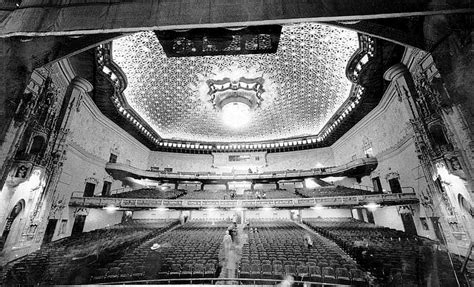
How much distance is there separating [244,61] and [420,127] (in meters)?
13.0

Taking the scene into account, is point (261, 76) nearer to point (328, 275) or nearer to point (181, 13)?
point (181, 13)

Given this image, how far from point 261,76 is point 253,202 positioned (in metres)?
12.8

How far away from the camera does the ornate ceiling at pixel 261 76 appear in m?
13.4

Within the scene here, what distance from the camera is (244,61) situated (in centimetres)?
1526

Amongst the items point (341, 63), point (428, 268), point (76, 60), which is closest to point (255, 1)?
point (428, 268)

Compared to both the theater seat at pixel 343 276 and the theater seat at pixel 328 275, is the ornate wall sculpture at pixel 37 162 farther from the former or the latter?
the theater seat at pixel 343 276

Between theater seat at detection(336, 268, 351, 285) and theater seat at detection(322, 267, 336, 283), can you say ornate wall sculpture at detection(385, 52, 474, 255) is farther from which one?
theater seat at detection(322, 267, 336, 283)

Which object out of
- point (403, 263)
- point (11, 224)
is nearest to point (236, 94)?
point (403, 263)

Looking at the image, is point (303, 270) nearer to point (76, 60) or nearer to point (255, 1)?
point (255, 1)

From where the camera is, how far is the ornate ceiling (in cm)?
1343

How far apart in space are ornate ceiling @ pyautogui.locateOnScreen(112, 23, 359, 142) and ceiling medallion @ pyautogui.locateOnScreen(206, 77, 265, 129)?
488mm

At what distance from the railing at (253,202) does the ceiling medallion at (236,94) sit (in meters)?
9.72

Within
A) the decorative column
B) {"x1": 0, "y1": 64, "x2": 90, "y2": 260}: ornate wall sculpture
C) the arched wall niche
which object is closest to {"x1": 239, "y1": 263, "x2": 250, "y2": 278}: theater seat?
{"x1": 0, "y1": 64, "x2": 90, "y2": 260}: ornate wall sculpture

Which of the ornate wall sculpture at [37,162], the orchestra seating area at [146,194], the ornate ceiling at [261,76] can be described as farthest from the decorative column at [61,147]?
the orchestra seating area at [146,194]
